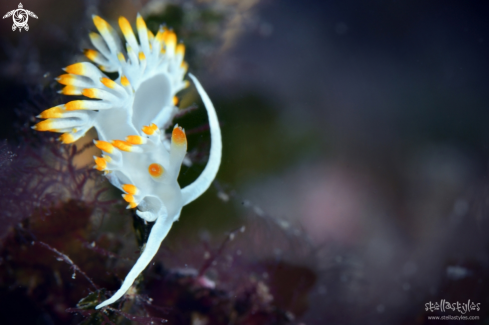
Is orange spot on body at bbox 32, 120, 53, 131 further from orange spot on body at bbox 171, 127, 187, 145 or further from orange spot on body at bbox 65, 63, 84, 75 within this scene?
orange spot on body at bbox 171, 127, 187, 145

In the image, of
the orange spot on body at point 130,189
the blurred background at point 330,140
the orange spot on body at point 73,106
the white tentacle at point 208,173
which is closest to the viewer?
the orange spot on body at point 130,189

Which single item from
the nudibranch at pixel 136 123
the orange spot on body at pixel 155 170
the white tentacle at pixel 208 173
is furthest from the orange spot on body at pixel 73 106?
the white tentacle at pixel 208 173

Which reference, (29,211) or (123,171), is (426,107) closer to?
(123,171)

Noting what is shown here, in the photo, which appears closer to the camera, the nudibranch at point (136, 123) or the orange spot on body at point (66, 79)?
the nudibranch at point (136, 123)

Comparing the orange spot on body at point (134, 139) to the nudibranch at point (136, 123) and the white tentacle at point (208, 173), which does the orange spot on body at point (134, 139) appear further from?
the white tentacle at point (208, 173)

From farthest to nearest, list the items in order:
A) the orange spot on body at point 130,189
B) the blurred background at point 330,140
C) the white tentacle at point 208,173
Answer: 1. the blurred background at point 330,140
2. the white tentacle at point 208,173
3. the orange spot on body at point 130,189

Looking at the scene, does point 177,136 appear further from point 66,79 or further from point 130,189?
point 66,79

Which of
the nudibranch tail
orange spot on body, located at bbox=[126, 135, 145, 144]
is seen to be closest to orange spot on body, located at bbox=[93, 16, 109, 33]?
orange spot on body, located at bbox=[126, 135, 145, 144]
